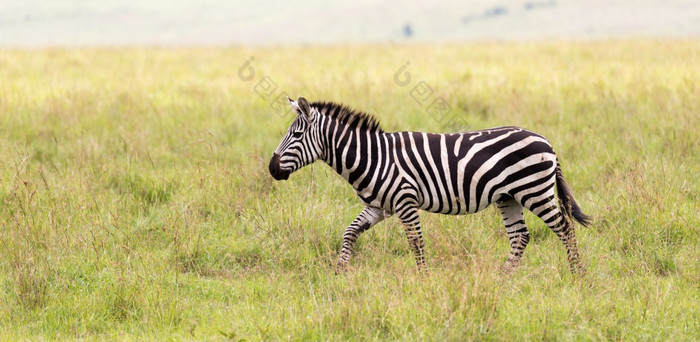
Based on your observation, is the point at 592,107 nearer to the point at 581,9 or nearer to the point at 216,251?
the point at 216,251

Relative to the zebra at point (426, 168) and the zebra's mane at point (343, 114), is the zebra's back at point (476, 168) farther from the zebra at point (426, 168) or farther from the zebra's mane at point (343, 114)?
the zebra's mane at point (343, 114)

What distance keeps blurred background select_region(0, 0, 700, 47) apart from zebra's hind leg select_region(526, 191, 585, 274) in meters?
125

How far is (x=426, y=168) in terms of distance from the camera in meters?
5.91

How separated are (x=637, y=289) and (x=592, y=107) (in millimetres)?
7125

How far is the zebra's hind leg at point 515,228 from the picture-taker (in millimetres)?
6156

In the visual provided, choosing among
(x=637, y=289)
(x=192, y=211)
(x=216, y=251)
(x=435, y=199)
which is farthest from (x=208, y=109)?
(x=637, y=289)

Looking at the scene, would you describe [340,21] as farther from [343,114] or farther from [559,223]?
[559,223]

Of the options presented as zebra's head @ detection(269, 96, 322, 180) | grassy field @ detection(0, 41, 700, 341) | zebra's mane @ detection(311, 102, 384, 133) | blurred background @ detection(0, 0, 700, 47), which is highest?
blurred background @ detection(0, 0, 700, 47)

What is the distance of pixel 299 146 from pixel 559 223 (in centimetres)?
230

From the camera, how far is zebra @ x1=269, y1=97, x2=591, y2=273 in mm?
5828

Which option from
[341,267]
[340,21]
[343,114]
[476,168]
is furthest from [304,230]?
[340,21]

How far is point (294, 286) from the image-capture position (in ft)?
18.3

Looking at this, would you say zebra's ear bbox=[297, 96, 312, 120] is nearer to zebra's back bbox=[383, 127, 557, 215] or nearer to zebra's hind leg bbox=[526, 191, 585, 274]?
zebra's back bbox=[383, 127, 557, 215]

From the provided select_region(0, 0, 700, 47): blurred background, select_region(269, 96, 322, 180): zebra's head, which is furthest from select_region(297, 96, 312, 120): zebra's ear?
select_region(0, 0, 700, 47): blurred background
